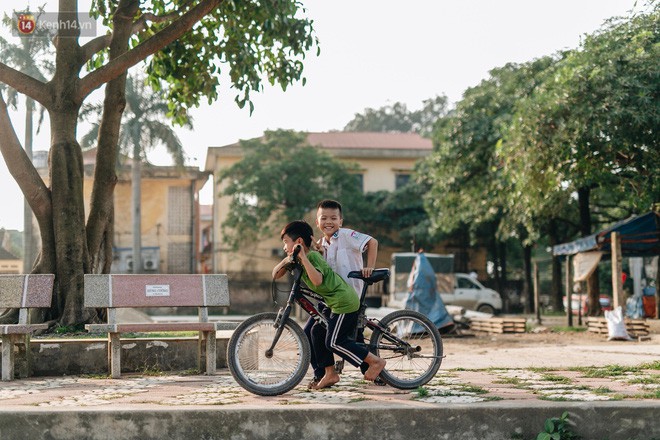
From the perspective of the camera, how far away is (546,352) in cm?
1188

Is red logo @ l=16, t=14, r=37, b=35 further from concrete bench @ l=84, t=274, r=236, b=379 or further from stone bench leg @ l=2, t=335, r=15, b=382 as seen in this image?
stone bench leg @ l=2, t=335, r=15, b=382

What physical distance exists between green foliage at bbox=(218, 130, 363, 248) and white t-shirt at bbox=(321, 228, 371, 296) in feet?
94.7

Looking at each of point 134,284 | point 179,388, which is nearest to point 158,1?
point 134,284

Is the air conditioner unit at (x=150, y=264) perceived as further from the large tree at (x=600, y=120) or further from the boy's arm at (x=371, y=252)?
the boy's arm at (x=371, y=252)

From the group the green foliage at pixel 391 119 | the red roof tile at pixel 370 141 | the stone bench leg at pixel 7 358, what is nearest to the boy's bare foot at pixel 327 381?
the stone bench leg at pixel 7 358

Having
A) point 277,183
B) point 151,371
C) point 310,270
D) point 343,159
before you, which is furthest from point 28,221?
point 310,270

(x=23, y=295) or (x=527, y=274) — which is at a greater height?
(x=527, y=274)

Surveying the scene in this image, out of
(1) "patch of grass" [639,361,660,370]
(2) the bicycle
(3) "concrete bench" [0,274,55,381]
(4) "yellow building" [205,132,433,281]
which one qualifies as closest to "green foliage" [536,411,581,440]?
(2) the bicycle

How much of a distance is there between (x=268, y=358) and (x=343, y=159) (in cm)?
3649

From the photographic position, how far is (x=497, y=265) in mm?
37688

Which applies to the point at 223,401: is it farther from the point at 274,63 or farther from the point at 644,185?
the point at 644,185

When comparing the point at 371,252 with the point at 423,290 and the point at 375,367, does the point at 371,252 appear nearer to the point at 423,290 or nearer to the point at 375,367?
the point at 375,367

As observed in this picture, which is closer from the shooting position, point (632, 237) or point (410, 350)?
point (410, 350)

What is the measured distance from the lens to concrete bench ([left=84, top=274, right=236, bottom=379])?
7535 millimetres
